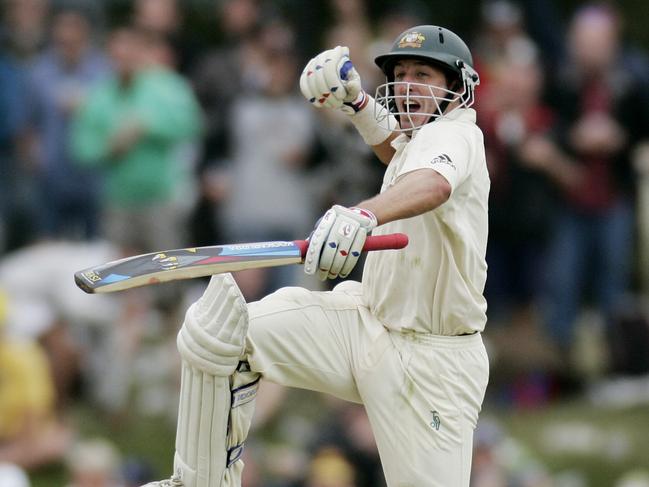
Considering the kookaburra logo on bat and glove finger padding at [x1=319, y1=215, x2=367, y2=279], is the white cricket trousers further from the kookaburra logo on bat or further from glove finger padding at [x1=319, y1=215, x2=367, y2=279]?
glove finger padding at [x1=319, y1=215, x2=367, y2=279]

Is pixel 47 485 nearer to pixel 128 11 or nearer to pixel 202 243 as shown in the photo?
pixel 202 243

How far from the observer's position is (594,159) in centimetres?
1130

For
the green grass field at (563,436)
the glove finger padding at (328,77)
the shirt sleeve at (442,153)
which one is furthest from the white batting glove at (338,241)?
the green grass field at (563,436)

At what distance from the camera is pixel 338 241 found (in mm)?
5445

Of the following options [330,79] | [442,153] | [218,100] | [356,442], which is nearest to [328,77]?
[330,79]

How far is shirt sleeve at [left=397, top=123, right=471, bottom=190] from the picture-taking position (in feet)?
18.9

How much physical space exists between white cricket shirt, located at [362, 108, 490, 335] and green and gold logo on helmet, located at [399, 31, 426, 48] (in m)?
0.33

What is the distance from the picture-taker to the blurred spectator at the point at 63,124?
11.8m

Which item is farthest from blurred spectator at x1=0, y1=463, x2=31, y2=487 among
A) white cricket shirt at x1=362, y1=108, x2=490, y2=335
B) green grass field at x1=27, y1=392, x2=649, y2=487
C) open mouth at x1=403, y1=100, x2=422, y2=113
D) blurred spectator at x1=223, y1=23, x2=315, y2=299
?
open mouth at x1=403, y1=100, x2=422, y2=113

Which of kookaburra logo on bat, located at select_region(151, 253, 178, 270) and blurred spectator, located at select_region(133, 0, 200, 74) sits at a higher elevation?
blurred spectator, located at select_region(133, 0, 200, 74)

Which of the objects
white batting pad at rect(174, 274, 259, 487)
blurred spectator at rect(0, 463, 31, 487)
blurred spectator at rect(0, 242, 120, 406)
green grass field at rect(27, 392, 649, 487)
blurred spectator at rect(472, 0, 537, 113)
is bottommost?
green grass field at rect(27, 392, 649, 487)

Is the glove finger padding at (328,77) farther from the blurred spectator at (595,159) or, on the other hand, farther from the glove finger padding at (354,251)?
the blurred spectator at (595,159)

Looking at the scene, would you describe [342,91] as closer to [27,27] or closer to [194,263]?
[194,263]

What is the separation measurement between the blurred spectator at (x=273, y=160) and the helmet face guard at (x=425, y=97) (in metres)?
4.83
